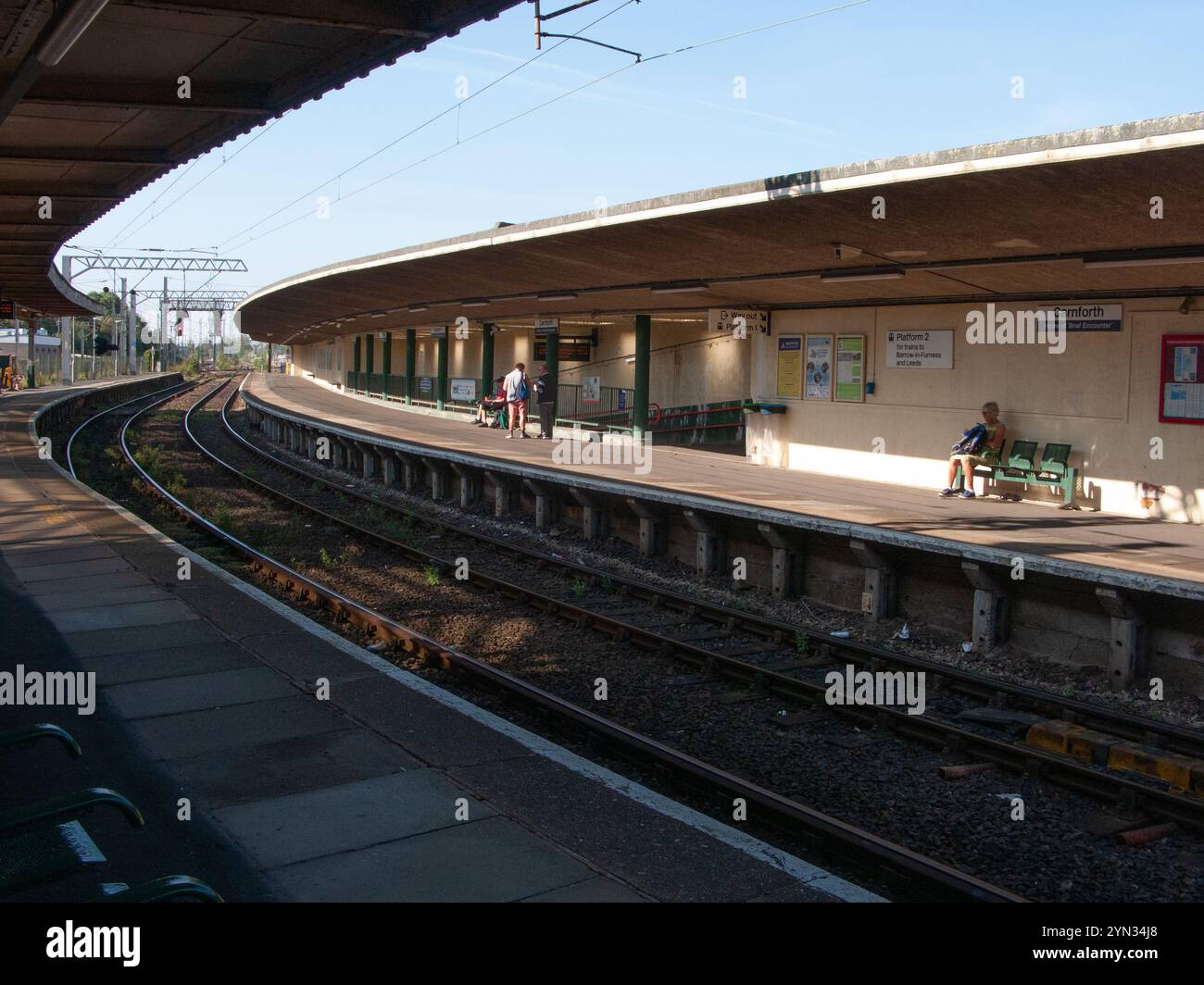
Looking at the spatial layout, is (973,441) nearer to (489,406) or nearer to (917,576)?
(917,576)

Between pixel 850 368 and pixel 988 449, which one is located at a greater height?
pixel 850 368

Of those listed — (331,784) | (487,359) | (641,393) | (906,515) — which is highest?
(487,359)

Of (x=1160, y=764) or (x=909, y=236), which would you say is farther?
(x=909, y=236)

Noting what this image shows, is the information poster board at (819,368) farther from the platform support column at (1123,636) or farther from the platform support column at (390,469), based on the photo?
the platform support column at (390,469)

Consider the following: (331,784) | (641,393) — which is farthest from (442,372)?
(331,784)

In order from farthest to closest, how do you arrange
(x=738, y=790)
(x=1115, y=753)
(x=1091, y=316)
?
1. (x=1091, y=316)
2. (x=1115, y=753)
3. (x=738, y=790)

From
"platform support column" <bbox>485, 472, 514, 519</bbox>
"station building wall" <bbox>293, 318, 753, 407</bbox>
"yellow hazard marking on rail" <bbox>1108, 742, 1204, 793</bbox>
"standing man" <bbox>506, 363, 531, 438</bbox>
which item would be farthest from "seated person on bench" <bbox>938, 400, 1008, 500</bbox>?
"standing man" <bbox>506, 363, 531, 438</bbox>

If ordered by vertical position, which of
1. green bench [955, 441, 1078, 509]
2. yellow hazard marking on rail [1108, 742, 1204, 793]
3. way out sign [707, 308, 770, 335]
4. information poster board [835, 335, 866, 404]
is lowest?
yellow hazard marking on rail [1108, 742, 1204, 793]

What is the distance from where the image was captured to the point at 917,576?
10.9 m

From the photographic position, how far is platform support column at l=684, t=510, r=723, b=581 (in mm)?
13336

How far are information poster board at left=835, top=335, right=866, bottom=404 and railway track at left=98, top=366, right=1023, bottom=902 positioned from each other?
28.3 ft

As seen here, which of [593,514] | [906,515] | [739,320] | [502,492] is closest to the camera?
[906,515]

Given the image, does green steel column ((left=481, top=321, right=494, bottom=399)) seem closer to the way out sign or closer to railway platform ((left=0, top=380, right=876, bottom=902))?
the way out sign

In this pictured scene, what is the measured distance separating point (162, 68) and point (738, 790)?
6.95 meters
